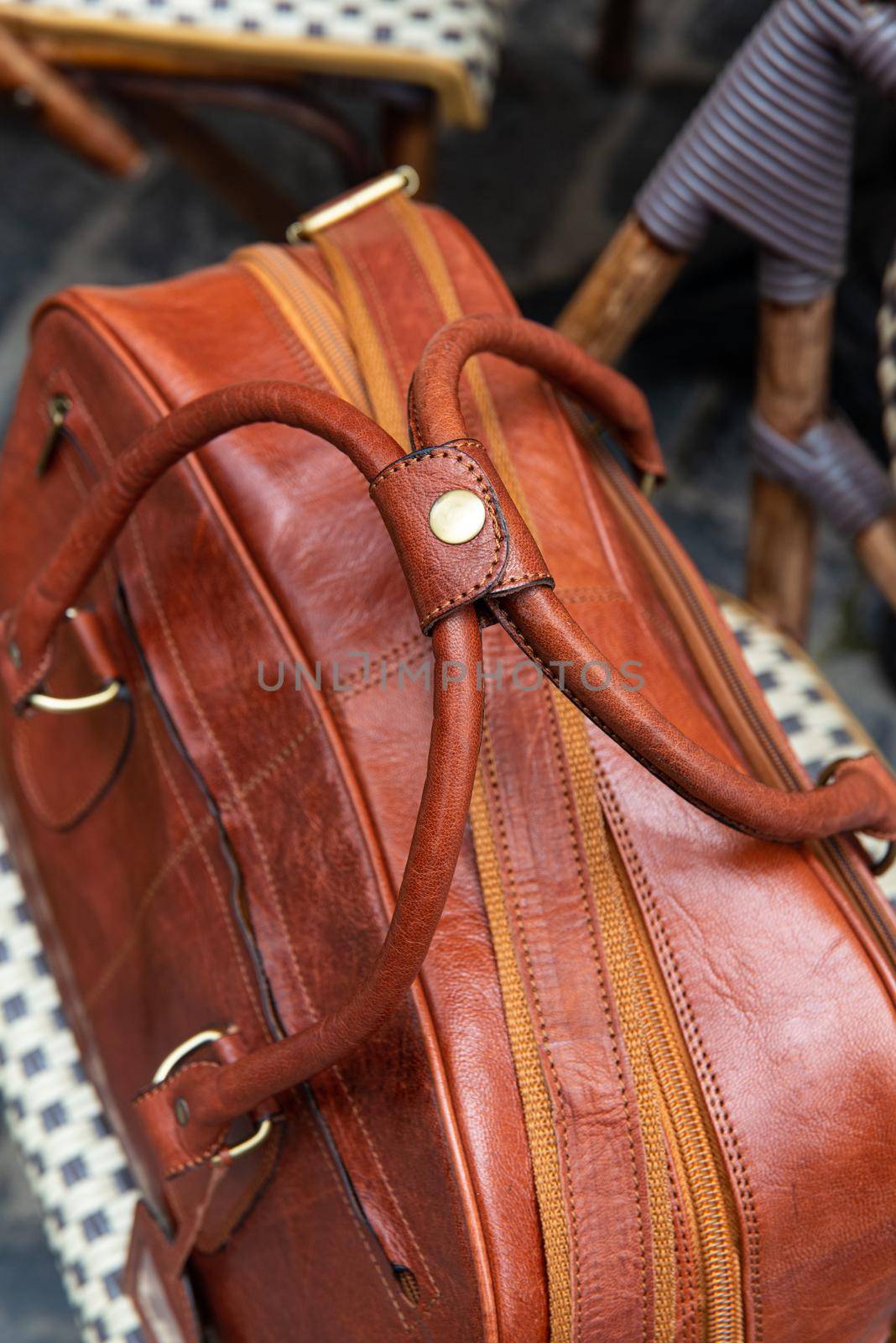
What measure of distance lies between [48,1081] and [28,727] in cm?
25

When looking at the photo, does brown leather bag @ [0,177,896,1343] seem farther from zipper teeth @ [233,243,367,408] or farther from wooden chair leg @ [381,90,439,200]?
wooden chair leg @ [381,90,439,200]

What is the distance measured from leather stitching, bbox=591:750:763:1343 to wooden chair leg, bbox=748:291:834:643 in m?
0.41

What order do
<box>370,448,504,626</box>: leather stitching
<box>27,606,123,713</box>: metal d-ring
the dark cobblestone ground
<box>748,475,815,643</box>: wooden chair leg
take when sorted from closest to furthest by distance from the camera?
<box>370,448,504,626</box>: leather stitching → <box>27,606,123,713</box>: metal d-ring → <box>748,475,815,643</box>: wooden chair leg → the dark cobblestone ground

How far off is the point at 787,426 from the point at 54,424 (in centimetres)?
53

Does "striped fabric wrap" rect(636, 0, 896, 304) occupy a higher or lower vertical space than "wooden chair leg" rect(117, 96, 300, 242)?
lower

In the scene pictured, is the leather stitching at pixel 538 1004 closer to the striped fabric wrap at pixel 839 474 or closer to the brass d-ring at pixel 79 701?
the brass d-ring at pixel 79 701

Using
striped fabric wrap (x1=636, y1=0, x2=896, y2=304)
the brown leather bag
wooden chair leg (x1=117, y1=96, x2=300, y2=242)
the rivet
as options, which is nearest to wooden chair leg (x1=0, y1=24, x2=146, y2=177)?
wooden chair leg (x1=117, y1=96, x2=300, y2=242)

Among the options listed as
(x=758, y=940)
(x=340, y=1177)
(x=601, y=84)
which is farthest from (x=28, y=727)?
(x=601, y=84)

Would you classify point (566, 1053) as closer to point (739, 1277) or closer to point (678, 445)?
point (739, 1277)

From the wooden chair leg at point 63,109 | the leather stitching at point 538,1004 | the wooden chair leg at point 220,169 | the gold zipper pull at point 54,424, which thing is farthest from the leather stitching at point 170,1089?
the wooden chair leg at point 220,169

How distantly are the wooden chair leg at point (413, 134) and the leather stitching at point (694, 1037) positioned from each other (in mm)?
728

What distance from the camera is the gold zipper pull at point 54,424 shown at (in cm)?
75

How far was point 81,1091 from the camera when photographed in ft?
2.69

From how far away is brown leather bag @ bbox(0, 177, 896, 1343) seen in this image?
0.53 meters
